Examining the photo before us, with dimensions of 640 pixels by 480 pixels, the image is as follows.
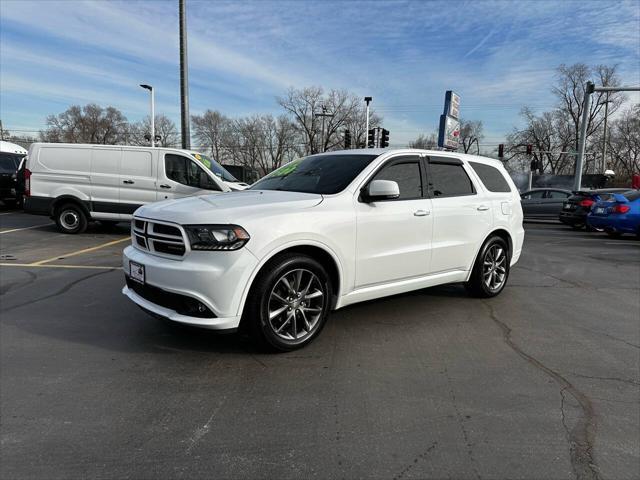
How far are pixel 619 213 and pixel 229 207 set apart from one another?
42.4 ft

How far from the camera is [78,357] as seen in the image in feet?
12.5

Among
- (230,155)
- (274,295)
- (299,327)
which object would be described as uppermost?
(230,155)

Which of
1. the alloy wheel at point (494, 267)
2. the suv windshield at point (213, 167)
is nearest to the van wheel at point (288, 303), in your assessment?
the alloy wheel at point (494, 267)

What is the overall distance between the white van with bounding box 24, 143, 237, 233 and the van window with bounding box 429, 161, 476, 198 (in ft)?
22.0

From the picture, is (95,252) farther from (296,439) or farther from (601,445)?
(601,445)

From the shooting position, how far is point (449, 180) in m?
5.26

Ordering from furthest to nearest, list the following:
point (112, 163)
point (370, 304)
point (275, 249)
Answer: point (112, 163)
point (370, 304)
point (275, 249)

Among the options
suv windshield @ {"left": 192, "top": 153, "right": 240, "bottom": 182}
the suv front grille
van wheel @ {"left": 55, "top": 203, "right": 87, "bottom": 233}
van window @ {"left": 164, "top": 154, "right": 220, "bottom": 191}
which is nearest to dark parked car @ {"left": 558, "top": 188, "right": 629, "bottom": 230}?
suv windshield @ {"left": 192, "top": 153, "right": 240, "bottom": 182}

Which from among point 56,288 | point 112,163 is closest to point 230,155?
point 112,163

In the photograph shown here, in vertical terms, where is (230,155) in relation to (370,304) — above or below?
above

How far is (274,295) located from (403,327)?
1626mm

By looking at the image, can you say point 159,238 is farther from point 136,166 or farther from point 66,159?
point 66,159

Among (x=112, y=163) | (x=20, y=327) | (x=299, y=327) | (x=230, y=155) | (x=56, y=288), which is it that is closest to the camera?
(x=299, y=327)

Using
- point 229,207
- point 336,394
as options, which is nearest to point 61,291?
point 229,207
